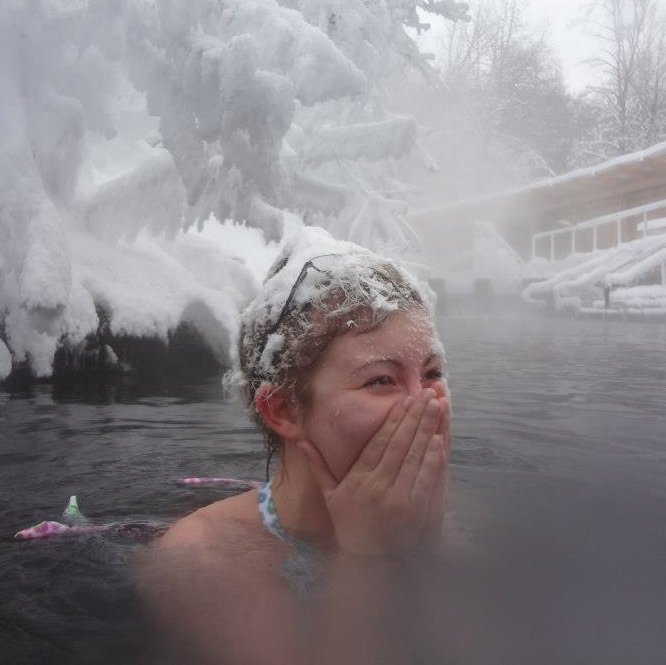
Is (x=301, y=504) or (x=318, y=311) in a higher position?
(x=318, y=311)

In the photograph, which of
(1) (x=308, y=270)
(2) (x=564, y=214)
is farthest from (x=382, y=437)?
(2) (x=564, y=214)

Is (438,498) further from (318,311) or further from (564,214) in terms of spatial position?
(564,214)

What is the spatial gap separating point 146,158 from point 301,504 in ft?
20.1

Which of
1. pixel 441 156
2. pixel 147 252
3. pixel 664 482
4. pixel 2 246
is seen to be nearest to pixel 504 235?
pixel 441 156

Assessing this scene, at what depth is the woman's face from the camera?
5.10 feet

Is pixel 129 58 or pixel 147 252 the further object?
pixel 147 252

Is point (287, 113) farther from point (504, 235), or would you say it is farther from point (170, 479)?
point (504, 235)

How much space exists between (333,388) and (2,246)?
4.36 m

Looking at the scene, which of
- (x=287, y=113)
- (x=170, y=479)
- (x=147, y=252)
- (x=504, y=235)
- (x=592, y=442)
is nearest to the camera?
(x=170, y=479)

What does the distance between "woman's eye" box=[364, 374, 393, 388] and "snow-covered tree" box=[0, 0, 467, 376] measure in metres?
3.68

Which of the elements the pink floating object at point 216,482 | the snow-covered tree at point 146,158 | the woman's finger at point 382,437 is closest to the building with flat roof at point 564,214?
the snow-covered tree at point 146,158

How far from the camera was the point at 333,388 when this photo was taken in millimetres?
Answer: 1623

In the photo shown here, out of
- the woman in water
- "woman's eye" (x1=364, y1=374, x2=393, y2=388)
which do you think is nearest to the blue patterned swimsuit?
the woman in water

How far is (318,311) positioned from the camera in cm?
171
